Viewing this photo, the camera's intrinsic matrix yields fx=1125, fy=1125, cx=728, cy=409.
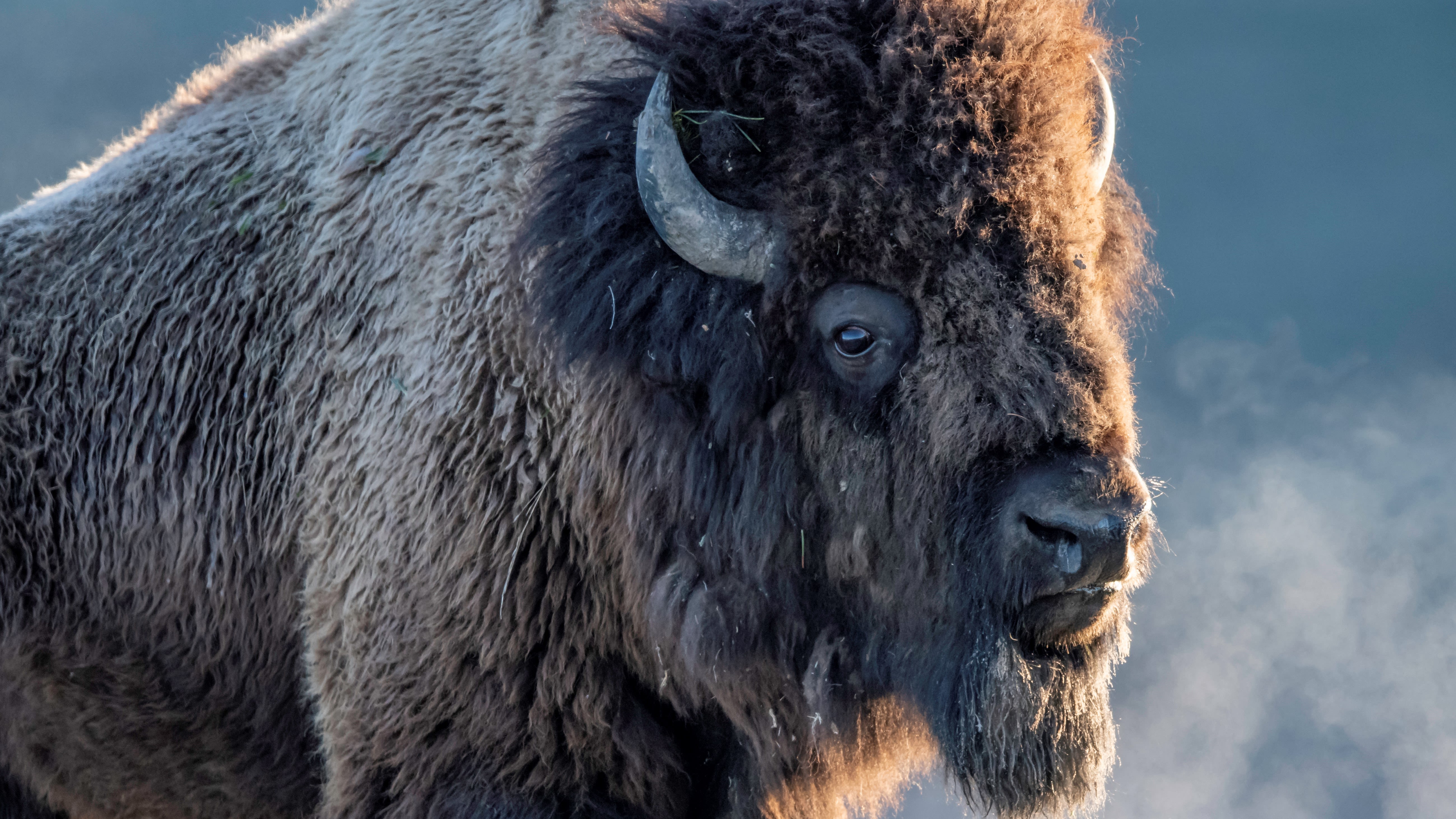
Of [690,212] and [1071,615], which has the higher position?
[690,212]

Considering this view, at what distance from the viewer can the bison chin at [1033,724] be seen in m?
2.21

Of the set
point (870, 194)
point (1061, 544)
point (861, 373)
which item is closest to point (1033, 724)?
point (1061, 544)

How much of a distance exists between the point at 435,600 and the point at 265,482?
0.68 meters

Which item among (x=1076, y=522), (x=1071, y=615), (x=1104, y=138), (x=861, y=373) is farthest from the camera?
(x=1104, y=138)

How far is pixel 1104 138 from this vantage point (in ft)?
8.05

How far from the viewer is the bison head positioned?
2096 millimetres

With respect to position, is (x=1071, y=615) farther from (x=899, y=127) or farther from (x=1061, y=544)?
(x=899, y=127)

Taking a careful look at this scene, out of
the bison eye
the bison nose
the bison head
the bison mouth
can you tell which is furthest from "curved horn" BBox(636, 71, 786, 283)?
the bison mouth

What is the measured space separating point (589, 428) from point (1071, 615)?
107cm

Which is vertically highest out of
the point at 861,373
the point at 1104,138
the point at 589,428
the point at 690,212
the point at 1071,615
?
the point at 690,212

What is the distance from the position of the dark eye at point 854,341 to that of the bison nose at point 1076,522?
390 mm

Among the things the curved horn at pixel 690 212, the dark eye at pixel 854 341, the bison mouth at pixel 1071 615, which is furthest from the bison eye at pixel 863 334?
the bison mouth at pixel 1071 615

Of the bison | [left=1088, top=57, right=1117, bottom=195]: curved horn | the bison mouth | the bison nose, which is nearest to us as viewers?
the bison nose

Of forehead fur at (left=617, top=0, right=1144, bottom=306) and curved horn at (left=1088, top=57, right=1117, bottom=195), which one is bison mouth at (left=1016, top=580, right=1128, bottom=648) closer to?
forehead fur at (left=617, top=0, right=1144, bottom=306)
